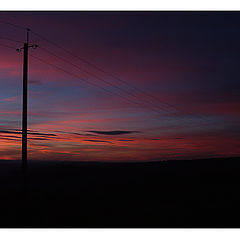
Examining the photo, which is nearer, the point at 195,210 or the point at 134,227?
the point at 134,227

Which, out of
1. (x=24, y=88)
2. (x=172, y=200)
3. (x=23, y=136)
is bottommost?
(x=172, y=200)

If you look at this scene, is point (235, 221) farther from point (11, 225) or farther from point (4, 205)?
point (4, 205)

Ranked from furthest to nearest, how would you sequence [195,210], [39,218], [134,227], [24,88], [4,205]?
[24,88] < [4,205] < [195,210] < [39,218] < [134,227]

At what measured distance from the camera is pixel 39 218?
14109mm

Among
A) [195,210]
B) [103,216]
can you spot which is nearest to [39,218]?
[103,216]

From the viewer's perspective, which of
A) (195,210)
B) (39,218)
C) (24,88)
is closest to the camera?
(39,218)

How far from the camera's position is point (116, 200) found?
62.9 ft

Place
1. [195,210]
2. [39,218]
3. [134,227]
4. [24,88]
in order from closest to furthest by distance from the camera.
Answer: [134,227]
[39,218]
[195,210]
[24,88]

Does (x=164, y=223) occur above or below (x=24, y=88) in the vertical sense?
below

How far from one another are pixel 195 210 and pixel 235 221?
2906mm

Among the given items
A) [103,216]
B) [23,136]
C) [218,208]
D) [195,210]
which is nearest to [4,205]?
[23,136]

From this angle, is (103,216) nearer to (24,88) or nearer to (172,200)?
(172,200)

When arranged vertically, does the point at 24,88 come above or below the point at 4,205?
above

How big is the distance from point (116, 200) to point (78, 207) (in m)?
3.13
